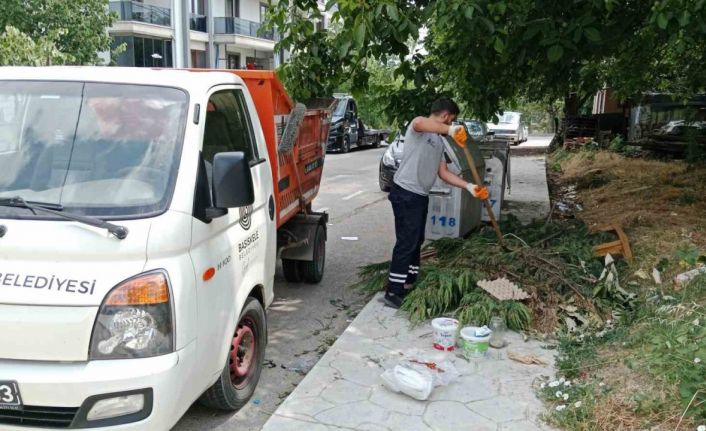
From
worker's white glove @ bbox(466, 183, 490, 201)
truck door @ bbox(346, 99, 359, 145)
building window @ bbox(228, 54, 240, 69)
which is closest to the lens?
worker's white glove @ bbox(466, 183, 490, 201)

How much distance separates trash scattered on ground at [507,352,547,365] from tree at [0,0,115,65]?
42.2 ft

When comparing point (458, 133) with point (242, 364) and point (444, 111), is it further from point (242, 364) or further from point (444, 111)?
point (242, 364)

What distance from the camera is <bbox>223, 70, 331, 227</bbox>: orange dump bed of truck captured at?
4953 mm

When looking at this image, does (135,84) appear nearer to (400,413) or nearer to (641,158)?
(400,413)

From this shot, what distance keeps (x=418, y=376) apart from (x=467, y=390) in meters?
0.36

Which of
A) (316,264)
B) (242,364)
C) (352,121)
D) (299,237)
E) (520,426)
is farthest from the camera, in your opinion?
(352,121)

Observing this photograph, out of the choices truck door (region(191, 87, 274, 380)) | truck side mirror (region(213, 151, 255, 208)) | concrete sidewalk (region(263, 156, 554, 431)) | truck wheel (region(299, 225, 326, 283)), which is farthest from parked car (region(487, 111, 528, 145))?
truck side mirror (region(213, 151, 255, 208))

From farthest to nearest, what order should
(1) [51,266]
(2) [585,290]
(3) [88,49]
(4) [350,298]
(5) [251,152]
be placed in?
(3) [88,49] → (4) [350,298] → (2) [585,290] → (5) [251,152] → (1) [51,266]

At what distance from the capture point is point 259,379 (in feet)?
14.1

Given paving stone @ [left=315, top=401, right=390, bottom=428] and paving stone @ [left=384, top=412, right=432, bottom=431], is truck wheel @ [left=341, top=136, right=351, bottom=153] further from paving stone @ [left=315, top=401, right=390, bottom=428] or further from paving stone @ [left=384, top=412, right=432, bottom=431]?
paving stone @ [left=384, top=412, right=432, bottom=431]

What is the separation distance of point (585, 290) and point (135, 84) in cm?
392

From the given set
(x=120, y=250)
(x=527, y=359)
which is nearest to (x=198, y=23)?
(x=527, y=359)

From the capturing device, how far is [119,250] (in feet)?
8.88

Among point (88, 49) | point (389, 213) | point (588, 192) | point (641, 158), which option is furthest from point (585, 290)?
point (88, 49)
